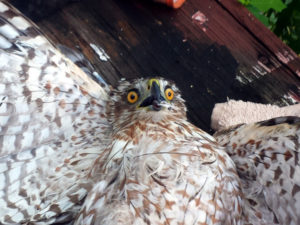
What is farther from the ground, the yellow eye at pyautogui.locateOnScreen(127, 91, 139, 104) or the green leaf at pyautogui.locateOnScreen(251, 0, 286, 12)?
the green leaf at pyautogui.locateOnScreen(251, 0, 286, 12)

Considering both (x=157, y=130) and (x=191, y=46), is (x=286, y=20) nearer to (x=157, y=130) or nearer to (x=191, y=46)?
(x=191, y=46)

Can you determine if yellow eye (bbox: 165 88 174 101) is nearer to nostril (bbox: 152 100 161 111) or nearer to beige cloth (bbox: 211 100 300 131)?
nostril (bbox: 152 100 161 111)

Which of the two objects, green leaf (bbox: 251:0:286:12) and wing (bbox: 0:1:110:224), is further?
green leaf (bbox: 251:0:286:12)

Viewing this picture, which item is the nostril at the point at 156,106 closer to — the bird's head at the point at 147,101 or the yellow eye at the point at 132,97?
the bird's head at the point at 147,101

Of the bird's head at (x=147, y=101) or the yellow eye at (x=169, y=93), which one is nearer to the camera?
the bird's head at (x=147, y=101)

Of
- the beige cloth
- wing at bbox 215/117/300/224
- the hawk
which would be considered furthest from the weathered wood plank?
wing at bbox 215/117/300/224

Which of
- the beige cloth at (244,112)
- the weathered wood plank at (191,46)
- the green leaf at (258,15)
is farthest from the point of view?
the green leaf at (258,15)

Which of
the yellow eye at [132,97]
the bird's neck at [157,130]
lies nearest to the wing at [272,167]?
the bird's neck at [157,130]
